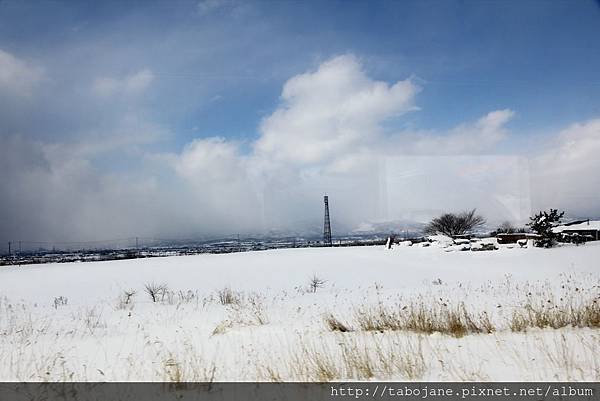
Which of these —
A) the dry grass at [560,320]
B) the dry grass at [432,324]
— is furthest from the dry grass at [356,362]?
the dry grass at [560,320]

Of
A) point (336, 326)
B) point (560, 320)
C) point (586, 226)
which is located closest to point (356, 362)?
point (336, 326)

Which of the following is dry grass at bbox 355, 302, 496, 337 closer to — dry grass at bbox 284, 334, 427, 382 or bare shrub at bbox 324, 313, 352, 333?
bare shrub at bbox 324, 313, 352, 333

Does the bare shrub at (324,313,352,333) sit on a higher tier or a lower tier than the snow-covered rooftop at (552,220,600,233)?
lower

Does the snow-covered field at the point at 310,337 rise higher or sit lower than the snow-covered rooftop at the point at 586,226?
lower

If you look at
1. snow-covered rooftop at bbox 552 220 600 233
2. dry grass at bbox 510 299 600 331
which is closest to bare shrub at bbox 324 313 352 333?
dry grass at bbox 510 299 600 331

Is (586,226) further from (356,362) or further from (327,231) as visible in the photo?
(356,362)

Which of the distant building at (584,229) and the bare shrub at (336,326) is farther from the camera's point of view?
the distant building at (584,229)

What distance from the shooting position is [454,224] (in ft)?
109

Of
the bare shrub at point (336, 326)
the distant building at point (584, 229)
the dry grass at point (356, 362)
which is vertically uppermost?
the distant building at point (584, 229)

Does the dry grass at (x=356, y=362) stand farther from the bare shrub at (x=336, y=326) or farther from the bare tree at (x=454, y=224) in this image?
the bare tree at (x=454, y=224)

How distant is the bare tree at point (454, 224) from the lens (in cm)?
3250

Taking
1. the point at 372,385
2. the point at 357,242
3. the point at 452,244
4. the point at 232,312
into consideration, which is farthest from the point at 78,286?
the point at 357,242

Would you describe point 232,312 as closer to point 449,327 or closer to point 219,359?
point 219,359

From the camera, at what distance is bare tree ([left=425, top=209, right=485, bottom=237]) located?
3250cm
